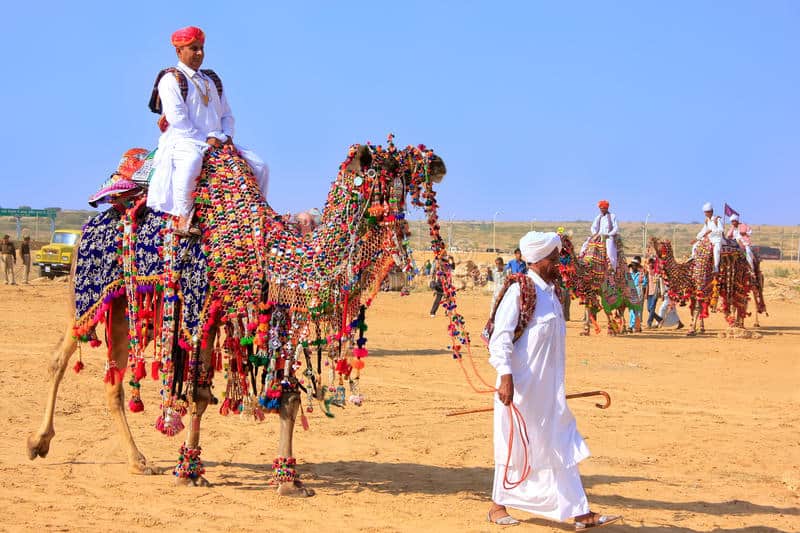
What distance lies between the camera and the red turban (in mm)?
7270

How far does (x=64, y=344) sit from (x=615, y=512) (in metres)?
5.02

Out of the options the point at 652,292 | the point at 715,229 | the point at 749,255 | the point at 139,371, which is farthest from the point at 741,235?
the point at 139,371

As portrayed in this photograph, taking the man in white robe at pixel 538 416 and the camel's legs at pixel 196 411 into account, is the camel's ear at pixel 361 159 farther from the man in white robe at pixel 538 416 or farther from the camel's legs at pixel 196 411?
the camel's legs at pixel 196 411

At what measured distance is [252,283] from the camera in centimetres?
666

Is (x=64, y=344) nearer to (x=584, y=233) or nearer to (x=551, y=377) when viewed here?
(x=551, y=377)

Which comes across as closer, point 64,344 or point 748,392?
point 64,344

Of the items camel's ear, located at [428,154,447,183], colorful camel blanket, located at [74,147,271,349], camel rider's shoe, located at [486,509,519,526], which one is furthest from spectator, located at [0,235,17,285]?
camel rider's shoe, located at [486,509,519,526]

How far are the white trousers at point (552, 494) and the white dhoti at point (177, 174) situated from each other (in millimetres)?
3135

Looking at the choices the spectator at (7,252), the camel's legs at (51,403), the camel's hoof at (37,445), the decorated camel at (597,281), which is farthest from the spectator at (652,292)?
the spectator at (7,252)

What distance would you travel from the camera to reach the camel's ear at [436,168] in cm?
655

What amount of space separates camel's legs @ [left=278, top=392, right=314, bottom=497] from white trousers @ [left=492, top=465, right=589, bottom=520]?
1.77m

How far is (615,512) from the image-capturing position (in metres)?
6.75

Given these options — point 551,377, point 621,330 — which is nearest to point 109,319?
point 551,377

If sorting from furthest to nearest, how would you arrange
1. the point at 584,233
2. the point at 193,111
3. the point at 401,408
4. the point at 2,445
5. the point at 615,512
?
the point at 584,233 < the point at 401,408 < the point at 2,445 < the point at 193,111 < the point at 615,512
